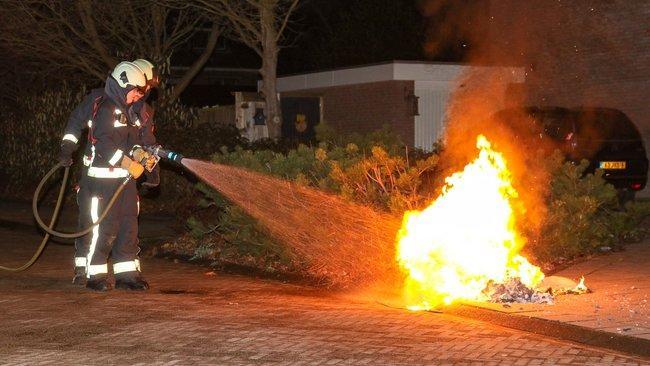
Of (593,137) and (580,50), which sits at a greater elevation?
(580,50)

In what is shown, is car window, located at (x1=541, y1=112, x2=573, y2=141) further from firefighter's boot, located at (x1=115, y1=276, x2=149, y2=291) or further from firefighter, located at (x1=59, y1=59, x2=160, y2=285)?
firefighter's boot, located at (x1=115, y1=276, x2=149, y2=291)

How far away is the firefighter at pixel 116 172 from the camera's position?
10023 mm

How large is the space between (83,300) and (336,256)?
8.96 ft

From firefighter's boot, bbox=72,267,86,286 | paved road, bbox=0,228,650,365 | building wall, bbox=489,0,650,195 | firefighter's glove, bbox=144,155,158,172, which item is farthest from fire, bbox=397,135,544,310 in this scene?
building wall, bbox=489,0,650,195

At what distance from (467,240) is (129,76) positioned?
3539 millimetres

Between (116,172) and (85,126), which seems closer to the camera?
(116,172)

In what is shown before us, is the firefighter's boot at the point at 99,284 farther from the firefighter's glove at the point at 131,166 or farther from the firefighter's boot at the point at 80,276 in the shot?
the firefighter's glove at the point at 131,166

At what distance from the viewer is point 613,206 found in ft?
44.3

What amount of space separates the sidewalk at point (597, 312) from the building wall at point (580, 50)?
9.39m

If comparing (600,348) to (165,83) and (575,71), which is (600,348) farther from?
(165,83)

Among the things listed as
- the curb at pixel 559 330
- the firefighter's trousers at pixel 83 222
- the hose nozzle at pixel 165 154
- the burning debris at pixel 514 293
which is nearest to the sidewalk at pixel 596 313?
the curb at pixel 559 330

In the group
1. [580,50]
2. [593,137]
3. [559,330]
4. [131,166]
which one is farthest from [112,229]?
[580,50]

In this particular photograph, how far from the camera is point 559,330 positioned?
8242 mm

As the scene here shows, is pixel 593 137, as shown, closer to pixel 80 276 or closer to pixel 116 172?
pixel 116 172
